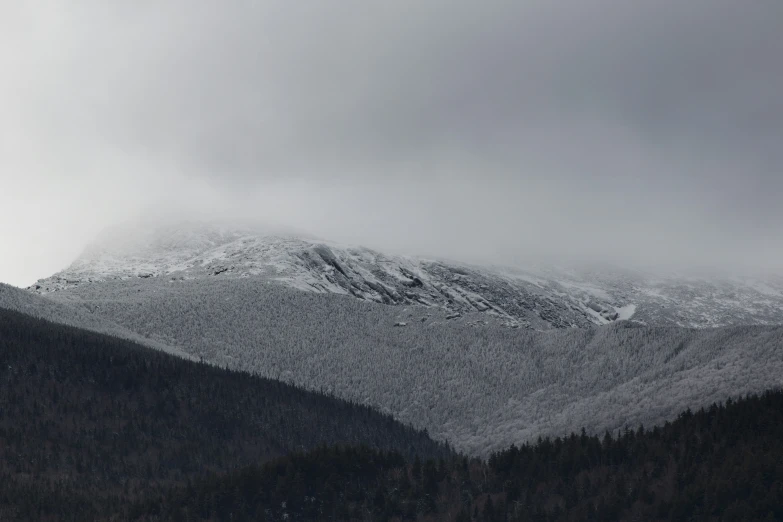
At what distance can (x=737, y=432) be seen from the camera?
19712 cm

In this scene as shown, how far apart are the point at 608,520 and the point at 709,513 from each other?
16.4 m

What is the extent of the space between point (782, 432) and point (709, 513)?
2629cm

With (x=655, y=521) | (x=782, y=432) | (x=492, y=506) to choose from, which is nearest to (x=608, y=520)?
(x=655, y=521)

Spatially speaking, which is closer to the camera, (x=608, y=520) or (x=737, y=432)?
(x=608, y=520)

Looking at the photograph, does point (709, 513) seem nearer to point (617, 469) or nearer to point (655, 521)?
point (655, 521)

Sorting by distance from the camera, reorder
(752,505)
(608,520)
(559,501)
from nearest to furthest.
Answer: (752,505)
(608,520)
(559,501)

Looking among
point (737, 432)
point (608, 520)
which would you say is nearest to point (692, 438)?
point (737, 432)

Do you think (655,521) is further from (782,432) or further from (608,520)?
(782,432)

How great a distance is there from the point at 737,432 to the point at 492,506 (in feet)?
141

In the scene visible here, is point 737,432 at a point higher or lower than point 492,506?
higher

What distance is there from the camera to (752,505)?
172 m

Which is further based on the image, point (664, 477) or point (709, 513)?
point (664, 477)

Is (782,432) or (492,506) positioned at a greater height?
(782,432)

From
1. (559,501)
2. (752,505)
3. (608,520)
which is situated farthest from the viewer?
(559,501)
